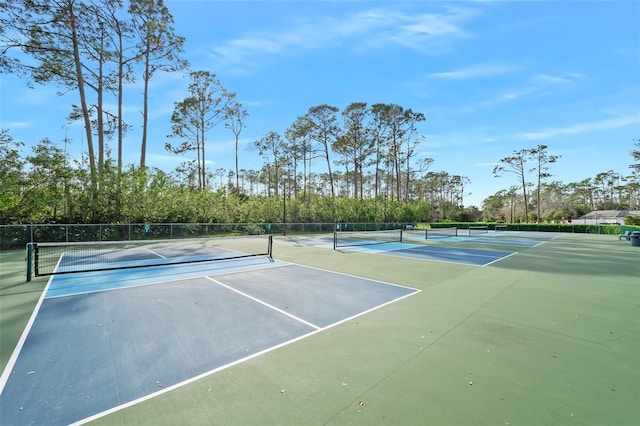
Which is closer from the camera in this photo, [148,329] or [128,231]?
[148,329]

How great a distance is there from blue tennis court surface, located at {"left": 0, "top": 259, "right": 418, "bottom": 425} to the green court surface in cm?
29

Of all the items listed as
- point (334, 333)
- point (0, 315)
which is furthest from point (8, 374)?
point (334, 333)

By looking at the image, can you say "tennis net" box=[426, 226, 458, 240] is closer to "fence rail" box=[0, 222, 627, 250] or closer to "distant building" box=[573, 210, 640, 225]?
"fence rail" box=[0, 222, 627, 250]

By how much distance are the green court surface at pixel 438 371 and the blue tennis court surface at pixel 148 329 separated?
29 cm

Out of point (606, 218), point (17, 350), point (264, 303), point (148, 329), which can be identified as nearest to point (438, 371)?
point (264, 303)

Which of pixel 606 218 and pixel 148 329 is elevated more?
pixel 606 218

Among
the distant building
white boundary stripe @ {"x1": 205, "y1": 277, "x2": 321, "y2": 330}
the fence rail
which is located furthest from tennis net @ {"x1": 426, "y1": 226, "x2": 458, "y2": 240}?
the distant building

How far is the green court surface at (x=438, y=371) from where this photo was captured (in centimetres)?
249

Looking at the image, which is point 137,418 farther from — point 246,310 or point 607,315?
point 607,315

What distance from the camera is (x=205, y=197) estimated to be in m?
22.9

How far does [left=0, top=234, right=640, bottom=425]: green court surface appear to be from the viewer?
2.49 meters

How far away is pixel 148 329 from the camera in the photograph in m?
4.40

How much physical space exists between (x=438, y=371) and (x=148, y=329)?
14.0 ft

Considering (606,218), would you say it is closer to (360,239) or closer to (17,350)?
(360,239)
